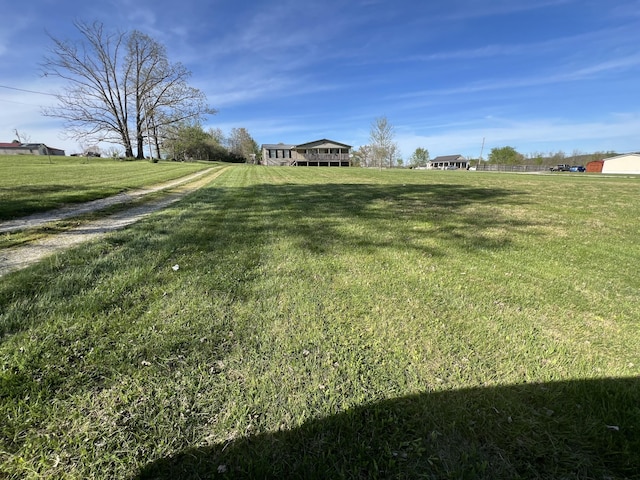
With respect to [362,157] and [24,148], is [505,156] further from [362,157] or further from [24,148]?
[24,148]

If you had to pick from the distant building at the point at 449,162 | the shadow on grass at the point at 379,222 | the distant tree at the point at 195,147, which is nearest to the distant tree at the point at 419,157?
the distant building at the point at 449,162

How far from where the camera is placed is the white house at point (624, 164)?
171 ft

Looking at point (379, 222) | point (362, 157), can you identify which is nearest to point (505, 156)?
point (362, 157)

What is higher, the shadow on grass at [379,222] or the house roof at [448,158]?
the house roof at [448,158]

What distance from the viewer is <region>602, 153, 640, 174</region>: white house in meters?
52.0

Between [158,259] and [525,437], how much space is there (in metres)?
4.05

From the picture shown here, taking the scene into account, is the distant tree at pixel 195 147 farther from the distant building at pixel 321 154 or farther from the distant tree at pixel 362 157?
the distant tree at pixel 362 157

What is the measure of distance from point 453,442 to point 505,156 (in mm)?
95256

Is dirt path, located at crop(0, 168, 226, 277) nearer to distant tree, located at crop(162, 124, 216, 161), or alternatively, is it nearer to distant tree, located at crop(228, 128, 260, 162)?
distant tree, located at crop(162, 124, 216, 161)

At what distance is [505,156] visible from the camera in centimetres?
7825

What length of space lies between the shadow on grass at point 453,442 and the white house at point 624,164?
74.7m

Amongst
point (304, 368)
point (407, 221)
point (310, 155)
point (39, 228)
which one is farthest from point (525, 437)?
point (310, 155)

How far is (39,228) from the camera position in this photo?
5180mm

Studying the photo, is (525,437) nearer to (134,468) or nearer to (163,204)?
(134,468)
